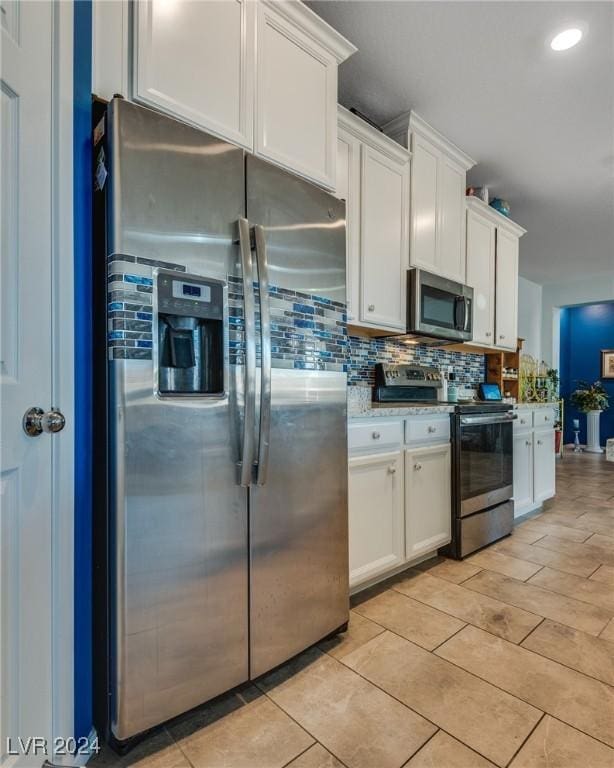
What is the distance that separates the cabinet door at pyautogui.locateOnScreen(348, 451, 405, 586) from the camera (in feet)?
6.48

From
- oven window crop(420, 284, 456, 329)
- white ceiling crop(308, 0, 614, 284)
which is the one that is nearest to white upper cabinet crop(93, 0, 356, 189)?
white ceiling crop(308, 0, 614, 284)

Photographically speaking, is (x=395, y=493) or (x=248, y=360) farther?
(x=395, y=493)

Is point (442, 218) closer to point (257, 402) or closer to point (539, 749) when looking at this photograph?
point (257, 402)

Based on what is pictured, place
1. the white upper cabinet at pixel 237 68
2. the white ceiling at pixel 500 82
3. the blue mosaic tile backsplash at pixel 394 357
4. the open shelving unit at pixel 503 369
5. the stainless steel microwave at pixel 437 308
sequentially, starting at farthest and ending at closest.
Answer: the open shelving unit at pixel 503 369, the blue mosaic tile backsplash at pixel 394 357, the stainless steel microwave at pixel 437 308, the white ceiling at pixel 500 82, the white upper cabinet at pixel 237 68

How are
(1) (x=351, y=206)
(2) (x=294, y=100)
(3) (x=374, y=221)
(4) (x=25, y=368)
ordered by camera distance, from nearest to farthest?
(4) (x=25, y=368) < (2) (x=294, y=100) < (1) (x=351, y=206) < (3) (x=374, y=221)

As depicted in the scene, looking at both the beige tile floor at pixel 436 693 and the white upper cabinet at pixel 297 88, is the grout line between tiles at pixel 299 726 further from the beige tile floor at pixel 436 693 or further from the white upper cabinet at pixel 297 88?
the white upper cabinet at pixel 297 88

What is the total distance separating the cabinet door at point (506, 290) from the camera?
3.65m

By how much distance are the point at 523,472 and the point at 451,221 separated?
2002 millimetres

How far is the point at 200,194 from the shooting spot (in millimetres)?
1300

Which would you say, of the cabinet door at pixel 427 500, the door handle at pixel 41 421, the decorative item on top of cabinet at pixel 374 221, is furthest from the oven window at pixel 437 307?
the door handle at pixel 41 421

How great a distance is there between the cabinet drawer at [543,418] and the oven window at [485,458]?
1.94 feet

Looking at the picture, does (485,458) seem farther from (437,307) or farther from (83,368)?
(83,368)

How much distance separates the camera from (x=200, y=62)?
143 centimetres

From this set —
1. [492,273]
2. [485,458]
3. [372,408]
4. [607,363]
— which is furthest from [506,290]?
[607,363]
